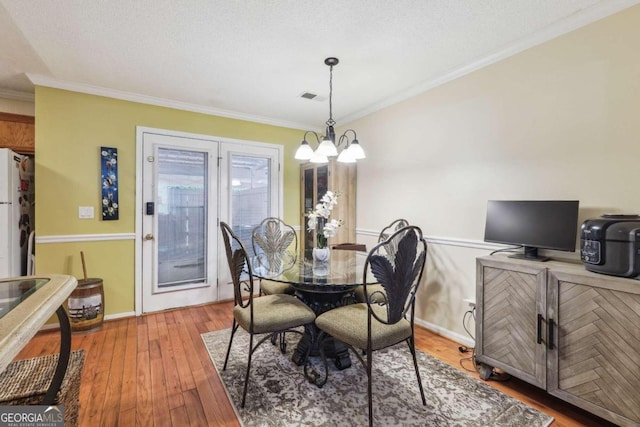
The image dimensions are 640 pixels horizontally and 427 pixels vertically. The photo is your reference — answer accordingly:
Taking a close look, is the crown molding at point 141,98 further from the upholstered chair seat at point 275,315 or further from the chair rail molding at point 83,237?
the upholstered chair seat at point 275,315

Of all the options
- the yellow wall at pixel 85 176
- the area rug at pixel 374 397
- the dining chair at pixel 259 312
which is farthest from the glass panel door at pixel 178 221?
the dining chair at pixel 259 312

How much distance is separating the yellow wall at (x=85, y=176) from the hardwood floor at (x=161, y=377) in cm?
62

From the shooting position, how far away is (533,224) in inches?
82.0

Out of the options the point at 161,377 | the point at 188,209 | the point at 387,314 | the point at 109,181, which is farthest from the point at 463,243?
the point at 109,181

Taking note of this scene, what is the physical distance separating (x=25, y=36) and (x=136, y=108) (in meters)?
1.17

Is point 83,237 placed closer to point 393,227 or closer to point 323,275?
point 323,275

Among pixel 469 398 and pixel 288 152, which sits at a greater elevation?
pixel 288 152

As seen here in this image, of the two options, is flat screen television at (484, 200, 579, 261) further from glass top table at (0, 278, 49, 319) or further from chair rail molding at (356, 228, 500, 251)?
glass top table at (0, 278, 49, 319)

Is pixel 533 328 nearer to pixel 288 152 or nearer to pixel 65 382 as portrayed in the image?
pixel 65 382

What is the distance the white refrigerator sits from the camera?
2.70m

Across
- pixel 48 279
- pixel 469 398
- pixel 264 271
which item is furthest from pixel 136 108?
pixel 469 398

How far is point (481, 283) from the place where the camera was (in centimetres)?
217

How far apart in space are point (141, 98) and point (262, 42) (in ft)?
6.24

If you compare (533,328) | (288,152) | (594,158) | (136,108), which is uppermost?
(136,108)
